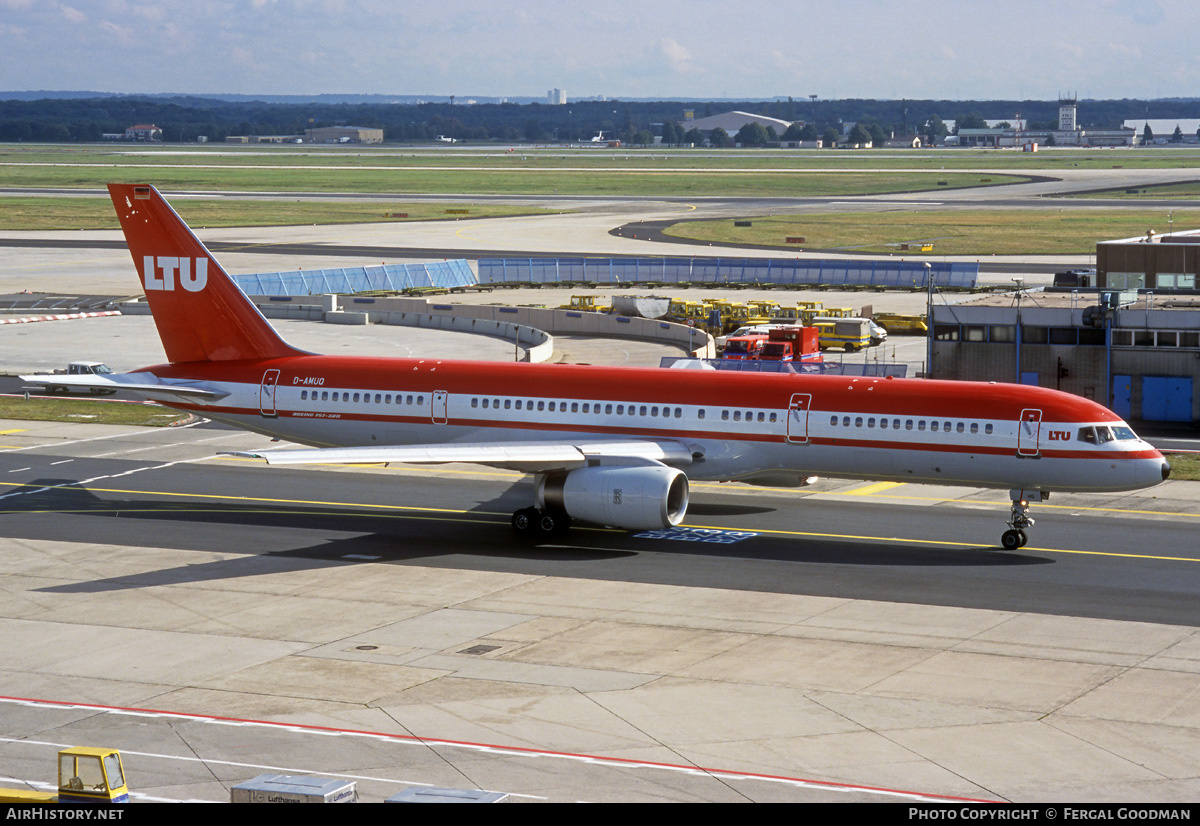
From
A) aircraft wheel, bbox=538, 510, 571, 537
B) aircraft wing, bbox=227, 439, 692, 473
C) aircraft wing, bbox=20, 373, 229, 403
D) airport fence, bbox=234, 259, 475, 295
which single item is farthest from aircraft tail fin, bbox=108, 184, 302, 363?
airport fence, bbox=234, 259, 475, 295

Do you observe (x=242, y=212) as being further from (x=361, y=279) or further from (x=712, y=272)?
(x=712, y=272)

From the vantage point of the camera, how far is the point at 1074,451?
37531 mm

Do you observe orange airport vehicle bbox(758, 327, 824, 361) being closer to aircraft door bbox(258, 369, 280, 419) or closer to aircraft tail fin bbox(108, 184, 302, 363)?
aircraft tail fin bbox(108, 184, 302, 363)

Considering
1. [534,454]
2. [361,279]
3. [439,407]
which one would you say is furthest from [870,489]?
[361,279]

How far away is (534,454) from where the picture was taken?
1538 inches

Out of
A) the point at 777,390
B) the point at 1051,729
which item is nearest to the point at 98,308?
the point at 777,390

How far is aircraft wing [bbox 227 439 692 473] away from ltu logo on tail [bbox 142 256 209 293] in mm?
8997

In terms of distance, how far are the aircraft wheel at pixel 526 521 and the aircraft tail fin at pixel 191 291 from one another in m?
10.6

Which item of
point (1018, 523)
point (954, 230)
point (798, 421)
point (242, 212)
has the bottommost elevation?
point (1018, 523)

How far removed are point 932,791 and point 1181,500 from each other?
91.8ft

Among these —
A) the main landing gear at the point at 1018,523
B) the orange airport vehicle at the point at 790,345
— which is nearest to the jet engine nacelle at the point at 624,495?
the main landing gear at the point at 1018,523

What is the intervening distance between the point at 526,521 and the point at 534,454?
2473 mm

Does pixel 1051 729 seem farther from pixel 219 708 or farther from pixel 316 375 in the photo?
pixel 316 375

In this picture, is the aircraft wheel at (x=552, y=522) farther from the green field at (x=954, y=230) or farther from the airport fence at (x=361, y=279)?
the green field at (x=954, y=230)
